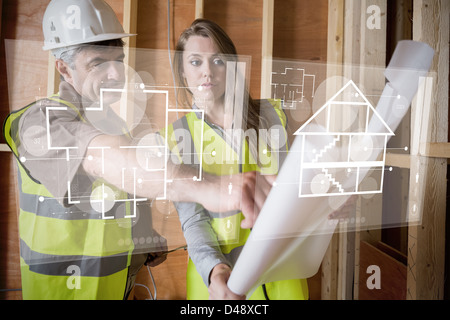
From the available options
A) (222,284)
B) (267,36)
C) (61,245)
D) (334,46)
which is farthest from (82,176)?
(334,46)

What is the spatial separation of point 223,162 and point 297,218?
0.79 feet

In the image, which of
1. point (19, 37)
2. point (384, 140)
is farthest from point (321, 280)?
point (19, 37)

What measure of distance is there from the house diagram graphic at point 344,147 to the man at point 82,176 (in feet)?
0.86

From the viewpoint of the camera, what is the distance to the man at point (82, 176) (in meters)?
0.70

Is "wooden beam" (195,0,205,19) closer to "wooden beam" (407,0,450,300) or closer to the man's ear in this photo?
the man's ear

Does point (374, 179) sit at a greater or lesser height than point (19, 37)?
lesser

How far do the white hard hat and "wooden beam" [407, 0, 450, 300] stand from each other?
876 millimetres

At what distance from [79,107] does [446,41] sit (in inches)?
40.6

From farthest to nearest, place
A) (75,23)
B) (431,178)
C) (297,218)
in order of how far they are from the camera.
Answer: (431,178) < (297,218) < (75,23)

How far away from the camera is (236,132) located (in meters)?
0.84

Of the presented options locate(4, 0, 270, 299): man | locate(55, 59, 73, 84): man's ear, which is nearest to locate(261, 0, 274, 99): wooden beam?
locate(4, 0, 270, 299): man

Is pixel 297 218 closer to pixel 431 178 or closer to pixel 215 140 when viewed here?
pixel 215 140

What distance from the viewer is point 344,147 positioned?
0.86 meters

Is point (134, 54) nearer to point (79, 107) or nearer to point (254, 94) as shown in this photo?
point (79, 107)
